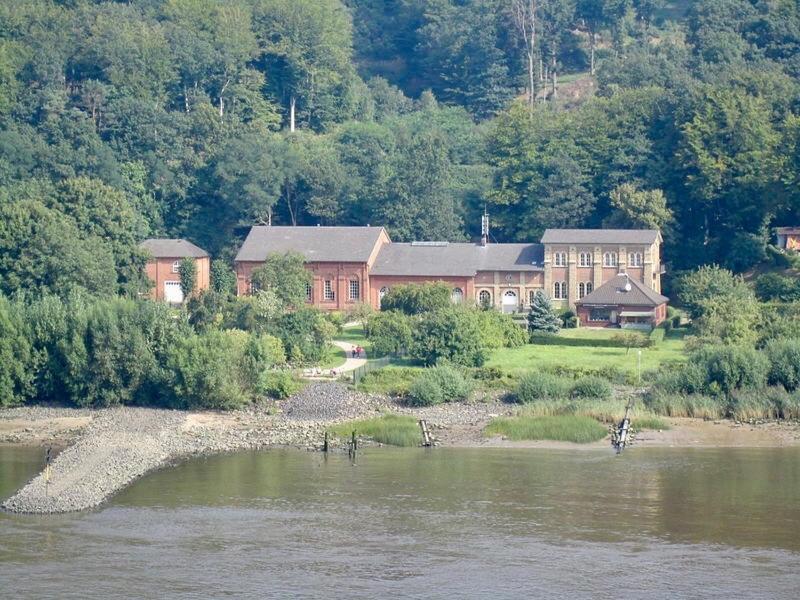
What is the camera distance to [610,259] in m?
75.7

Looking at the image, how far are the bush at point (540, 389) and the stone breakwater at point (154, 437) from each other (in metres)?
4.60

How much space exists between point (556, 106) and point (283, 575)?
235 ft

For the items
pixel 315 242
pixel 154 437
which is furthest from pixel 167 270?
pixel 154 437

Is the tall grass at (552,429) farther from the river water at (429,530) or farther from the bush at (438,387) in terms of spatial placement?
the bush at (438,387)

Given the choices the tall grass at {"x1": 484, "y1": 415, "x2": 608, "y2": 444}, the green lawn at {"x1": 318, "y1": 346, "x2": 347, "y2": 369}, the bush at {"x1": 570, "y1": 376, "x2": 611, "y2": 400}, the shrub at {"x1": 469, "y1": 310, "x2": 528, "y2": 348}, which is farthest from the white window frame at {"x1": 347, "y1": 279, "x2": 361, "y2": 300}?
the tall grass at {"x1": 484, "y1": 415, "x2": 608, "y2": 444}

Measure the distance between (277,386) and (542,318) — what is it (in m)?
15.2

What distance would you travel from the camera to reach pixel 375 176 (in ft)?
292

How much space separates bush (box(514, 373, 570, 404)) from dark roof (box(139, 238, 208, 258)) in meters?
27.8

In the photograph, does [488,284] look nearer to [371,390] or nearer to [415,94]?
[371,390]

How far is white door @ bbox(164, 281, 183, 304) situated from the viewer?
79312 millimetres

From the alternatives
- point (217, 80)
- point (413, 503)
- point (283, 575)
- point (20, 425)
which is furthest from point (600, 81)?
point (283, 575)

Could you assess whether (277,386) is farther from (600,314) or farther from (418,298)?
(600,314)

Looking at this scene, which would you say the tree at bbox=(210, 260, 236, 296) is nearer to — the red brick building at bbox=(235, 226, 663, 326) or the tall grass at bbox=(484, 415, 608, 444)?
the red brick building at bbox=(235, 226, 663, 326)

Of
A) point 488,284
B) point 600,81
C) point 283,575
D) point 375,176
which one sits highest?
point 600,81
